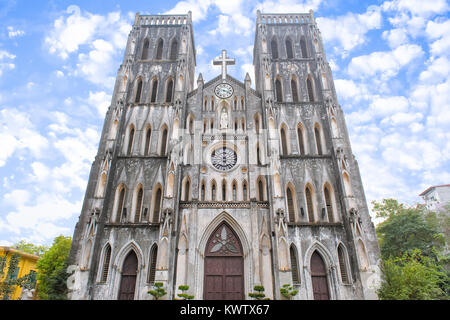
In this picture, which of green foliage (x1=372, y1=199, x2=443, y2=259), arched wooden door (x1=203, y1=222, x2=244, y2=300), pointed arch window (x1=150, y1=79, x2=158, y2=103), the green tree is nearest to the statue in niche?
pointed arch window (x1=150, y1=79, x2=158, y2=103)

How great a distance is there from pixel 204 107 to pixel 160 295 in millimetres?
13601

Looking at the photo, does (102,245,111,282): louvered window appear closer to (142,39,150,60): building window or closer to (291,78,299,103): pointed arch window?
(142,39,150,60): building window

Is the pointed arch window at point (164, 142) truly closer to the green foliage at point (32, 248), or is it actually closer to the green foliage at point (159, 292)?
the green foliage at point (159, 292)

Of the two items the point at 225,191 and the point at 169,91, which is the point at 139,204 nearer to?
the point at 225,191

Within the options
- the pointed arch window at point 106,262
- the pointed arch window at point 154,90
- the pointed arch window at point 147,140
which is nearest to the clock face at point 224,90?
the pointed arch window at point 154,90

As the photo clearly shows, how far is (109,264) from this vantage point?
17.1 meters

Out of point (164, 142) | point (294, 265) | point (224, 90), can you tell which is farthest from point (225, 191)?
point (224, 90)

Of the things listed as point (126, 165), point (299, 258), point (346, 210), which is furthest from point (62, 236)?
point (346, 210)

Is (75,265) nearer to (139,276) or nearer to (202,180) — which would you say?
(139,276)

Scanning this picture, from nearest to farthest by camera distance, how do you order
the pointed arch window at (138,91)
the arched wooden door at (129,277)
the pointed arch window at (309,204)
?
the arched wooden door at (129,277) < the pointed arch window at (309,204) < the pointed arch window at (138,91)

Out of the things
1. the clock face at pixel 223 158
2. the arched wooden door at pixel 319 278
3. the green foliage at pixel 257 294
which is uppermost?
the clock face at pixel 223 158

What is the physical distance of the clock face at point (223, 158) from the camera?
20.5m

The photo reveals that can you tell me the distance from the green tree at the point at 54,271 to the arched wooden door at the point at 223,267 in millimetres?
7778

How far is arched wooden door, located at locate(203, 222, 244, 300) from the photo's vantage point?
673 inches
